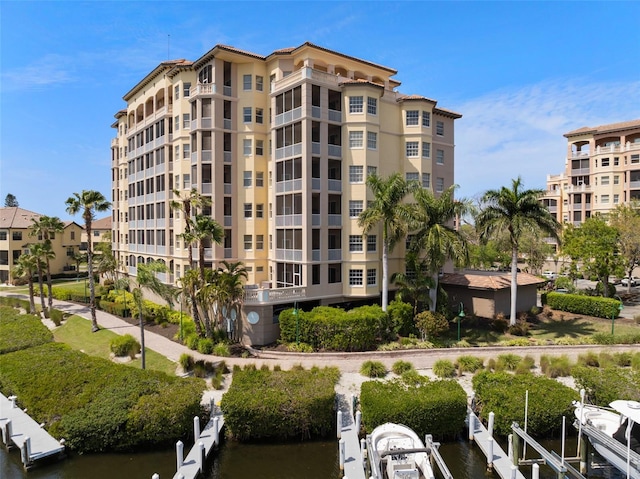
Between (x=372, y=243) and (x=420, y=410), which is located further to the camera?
(x=372, y=243)

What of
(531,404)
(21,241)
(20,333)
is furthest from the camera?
(21,241)

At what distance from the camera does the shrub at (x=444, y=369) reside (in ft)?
84.0

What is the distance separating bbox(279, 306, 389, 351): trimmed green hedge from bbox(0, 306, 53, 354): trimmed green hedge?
18297mm

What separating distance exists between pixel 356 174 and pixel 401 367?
16651 mm

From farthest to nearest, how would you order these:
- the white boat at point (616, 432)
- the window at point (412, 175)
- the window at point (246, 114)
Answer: the window at point (246, 114), the window at point (412, 175), the white boat at point (616, 432)

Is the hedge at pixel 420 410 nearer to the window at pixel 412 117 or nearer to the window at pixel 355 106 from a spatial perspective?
Answer: the window at pixel 355 106

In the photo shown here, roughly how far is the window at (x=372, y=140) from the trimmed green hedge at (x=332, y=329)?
46.9 ft

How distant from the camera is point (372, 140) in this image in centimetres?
3553

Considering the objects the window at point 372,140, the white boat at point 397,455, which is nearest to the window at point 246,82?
the window at point 372,140

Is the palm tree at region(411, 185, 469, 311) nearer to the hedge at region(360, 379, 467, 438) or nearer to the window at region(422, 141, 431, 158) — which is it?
the window at region(422, 141, 431, 158)

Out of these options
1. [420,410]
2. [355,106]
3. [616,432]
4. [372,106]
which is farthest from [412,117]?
[616,432]

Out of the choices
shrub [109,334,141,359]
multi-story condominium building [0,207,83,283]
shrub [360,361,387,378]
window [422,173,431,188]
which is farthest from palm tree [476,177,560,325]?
multi-story condominium building [0,207,83,283]

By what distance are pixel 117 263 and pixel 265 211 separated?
31.4 meters

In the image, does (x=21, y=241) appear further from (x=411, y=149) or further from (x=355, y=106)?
(x=411, y=149)
